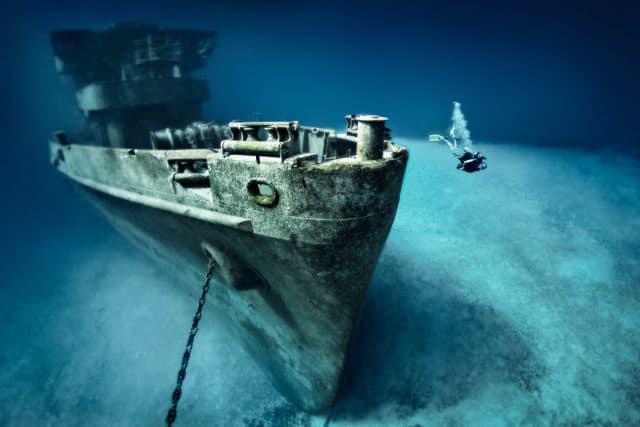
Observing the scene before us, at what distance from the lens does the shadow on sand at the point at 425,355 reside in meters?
4.57

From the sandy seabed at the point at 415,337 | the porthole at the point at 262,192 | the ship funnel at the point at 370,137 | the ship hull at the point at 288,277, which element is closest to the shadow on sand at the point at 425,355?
the sandy seabed at the point at 415,337

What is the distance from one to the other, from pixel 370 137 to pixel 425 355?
4.26 metres

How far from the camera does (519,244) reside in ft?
26.2

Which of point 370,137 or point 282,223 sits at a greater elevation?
point 370,137

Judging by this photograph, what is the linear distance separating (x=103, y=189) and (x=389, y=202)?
5.58 m

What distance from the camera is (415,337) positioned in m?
5.32

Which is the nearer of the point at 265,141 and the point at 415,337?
the point at 265,141

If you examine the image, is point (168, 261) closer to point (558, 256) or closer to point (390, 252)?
point (390, 252)

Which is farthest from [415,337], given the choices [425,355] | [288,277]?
[288,277]

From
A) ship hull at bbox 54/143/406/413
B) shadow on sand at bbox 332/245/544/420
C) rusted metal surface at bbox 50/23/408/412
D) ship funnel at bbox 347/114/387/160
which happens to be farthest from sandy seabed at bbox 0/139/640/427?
ship funnel at bbox 347/114/387/160

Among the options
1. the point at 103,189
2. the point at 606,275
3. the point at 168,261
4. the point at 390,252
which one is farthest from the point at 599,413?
the point at 103,189

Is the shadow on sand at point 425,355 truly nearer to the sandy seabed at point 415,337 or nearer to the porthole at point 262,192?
the sandy seabed at point 415,337

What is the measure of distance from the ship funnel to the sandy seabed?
13.3ft

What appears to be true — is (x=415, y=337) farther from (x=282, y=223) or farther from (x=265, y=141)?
(x=265, y=141)
